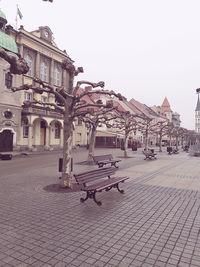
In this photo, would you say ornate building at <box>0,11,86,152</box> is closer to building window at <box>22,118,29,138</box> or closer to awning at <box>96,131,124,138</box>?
building window at <box>22,118,29,138</box>

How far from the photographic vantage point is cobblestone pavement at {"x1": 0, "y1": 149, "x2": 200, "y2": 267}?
11.8 feet

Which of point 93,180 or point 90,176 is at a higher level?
point 90,176

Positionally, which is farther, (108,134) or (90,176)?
(108,134)

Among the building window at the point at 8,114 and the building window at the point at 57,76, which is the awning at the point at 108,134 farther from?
the building window at the point at 8,114

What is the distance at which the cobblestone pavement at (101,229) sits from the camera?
3.59 metres

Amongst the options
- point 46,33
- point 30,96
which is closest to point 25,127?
point 30,96

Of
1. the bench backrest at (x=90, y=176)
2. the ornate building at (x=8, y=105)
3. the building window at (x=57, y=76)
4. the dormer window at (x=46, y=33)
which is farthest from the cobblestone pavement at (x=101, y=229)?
the dormer window at (x=46, y=33)

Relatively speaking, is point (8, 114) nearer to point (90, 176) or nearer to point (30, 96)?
point (30, 96)

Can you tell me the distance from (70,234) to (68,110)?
515cm

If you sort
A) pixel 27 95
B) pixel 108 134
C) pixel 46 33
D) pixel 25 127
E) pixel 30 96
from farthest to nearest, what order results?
pixel 108 134 → pixel 46 33 → pixel 30 96 → pixel 25 127 → pixel 27 95

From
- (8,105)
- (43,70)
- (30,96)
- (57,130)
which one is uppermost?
(43,70)

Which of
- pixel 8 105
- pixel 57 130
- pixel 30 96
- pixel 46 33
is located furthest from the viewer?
pixel 57 130

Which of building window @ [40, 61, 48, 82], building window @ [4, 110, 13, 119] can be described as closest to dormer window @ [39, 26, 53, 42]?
building window @ [40, 61, 48, 82]

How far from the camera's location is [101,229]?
4688 millimetres
